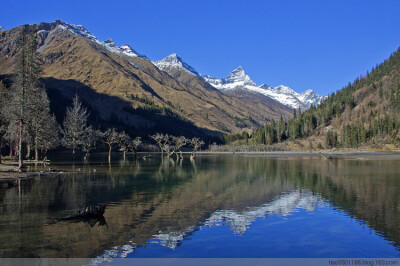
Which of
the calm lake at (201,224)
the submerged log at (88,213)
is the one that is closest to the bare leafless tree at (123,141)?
the calm lake at (201,224)

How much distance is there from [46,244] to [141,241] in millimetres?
5703

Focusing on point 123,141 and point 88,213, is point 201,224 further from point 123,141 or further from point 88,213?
point 123,141

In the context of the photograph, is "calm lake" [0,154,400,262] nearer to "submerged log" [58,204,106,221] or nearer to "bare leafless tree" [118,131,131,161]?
"submerged log" [58,204,106,221]

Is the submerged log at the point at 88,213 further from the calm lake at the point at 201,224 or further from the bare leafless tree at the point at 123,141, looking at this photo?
the bare leafless tree at the point at 123,141

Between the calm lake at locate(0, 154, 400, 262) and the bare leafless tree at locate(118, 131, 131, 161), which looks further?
the bare leafless tree at locate(118, 131, 131, 161)

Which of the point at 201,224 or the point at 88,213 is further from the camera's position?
the point at 88,213

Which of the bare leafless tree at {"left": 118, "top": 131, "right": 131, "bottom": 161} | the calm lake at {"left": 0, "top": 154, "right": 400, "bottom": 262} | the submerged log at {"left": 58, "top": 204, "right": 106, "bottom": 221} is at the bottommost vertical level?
the calm lake at {"left": 0, "top": 154, "right": 400, "bottom": 262}

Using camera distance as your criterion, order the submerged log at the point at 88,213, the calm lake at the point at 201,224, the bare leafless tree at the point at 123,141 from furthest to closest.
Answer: the bare leafless tree at the point at 123,141, the submerged log at the point at 88,213, the calm lake at the point at 201,224

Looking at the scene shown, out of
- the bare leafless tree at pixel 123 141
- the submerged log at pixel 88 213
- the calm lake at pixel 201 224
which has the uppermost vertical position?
the bare leafless tree at pixel 123 141

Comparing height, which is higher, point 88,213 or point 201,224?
point 88,213

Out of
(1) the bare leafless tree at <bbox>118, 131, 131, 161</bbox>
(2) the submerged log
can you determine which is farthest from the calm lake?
(1) the bare leafless tree at <bbox>118, 131, 131, 161</bbox>

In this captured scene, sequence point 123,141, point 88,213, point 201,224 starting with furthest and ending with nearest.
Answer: point 123,141
point 88,213
point 201,224

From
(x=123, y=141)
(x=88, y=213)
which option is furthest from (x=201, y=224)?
(x=123, y=141)

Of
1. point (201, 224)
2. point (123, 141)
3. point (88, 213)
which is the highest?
point (123, 141)
